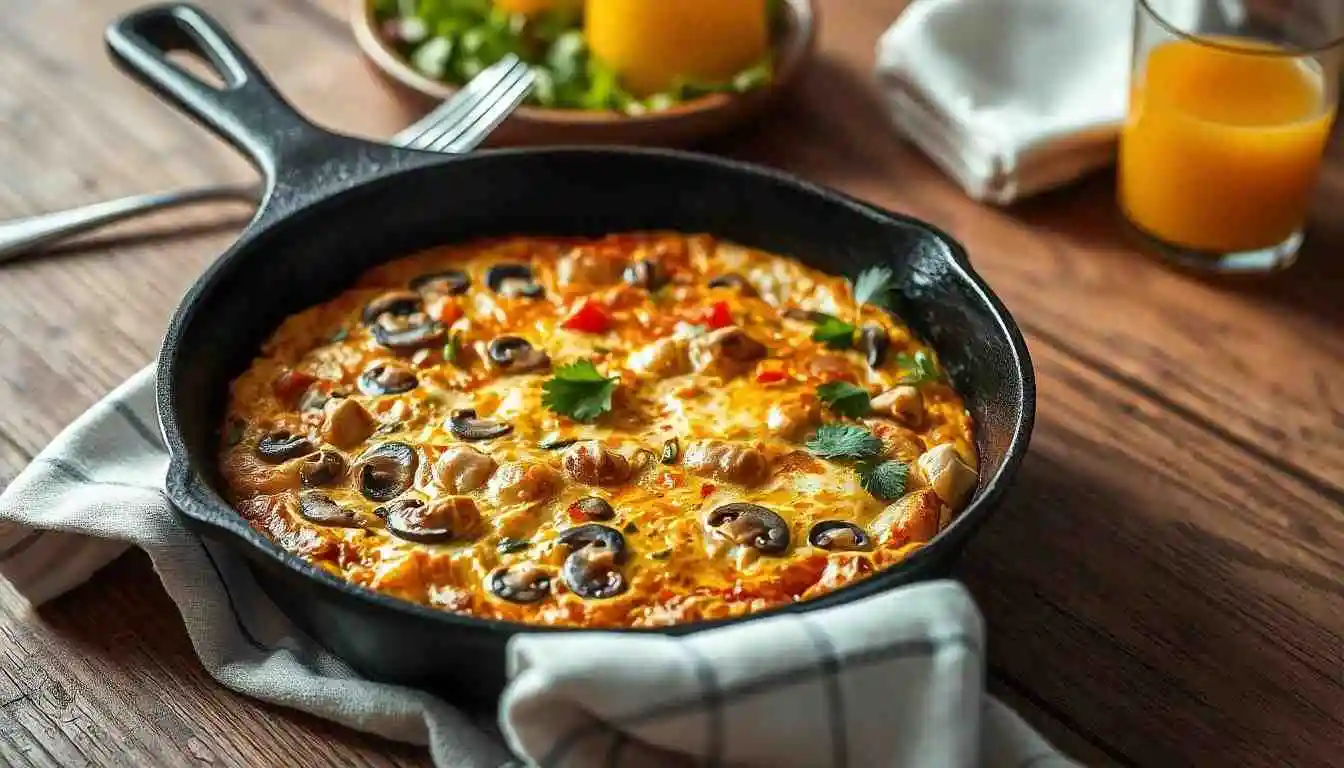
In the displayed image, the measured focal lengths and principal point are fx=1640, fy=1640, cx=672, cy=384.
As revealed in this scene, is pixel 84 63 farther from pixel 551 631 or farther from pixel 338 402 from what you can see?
pixel 551 631

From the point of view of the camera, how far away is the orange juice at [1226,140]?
3.27 meters

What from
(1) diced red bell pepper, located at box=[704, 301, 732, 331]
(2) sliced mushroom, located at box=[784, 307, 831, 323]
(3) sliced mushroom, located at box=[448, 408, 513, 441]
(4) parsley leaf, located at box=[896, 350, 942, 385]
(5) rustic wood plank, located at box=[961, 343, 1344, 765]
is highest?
(3) sliced mushroom, located at box=[448, 408, 513, 441]

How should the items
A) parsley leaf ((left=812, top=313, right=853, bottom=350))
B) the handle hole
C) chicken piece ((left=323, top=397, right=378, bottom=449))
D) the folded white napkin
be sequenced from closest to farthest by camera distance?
chicken piece ((left=323, top=397, right=378, bottom=449)), parsley leaf ((left=812, top=313, right=853, bottom=350)), the folded white napkin, the handle hole

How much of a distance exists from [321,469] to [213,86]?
105 centimetres

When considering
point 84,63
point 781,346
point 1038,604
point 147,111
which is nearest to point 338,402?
point 781,346

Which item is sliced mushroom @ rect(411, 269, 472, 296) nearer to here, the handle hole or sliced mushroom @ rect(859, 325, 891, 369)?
sliced mushroom @ rect(859, 325, 891, 369)

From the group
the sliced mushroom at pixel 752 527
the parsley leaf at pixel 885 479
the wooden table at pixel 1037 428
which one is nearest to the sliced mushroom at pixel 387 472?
the wooden table at pixel 1037 428

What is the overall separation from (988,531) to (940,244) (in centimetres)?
51

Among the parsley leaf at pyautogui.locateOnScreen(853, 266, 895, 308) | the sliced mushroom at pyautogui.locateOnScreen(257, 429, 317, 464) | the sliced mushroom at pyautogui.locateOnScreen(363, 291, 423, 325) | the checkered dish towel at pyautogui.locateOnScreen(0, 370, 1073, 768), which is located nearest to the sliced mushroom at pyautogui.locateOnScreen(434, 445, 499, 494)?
the sliced mushroom at pyautogui.locateOnScreen(257, 429, 317, 464)

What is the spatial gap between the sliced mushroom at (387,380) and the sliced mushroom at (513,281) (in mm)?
301

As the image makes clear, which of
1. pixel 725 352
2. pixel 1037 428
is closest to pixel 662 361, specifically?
pixel 725 352

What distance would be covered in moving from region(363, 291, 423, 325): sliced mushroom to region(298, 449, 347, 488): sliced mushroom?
1.35ft

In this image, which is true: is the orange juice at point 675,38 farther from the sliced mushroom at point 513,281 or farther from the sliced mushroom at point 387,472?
the sliced mushroom at point 387,472

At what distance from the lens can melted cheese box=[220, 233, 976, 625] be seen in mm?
2406
